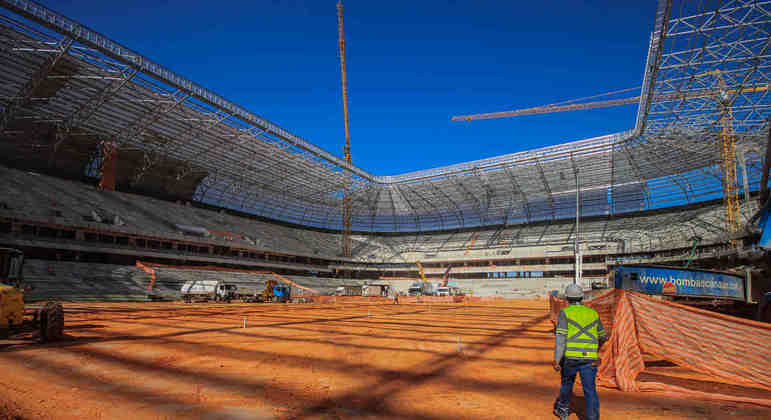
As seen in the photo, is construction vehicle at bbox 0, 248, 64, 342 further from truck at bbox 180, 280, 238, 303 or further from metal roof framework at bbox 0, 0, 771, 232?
truck at bbox 180, 280, 238, 303

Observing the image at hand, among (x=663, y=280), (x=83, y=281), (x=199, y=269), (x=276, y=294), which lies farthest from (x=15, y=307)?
(x=199, y=269)

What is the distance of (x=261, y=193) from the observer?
69.6 meters

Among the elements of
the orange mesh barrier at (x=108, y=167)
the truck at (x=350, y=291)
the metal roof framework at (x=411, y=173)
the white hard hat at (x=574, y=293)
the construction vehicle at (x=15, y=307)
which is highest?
the metal roof framework at (x=411, y=173)

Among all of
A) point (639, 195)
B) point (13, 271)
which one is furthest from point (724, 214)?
point (13, 271)

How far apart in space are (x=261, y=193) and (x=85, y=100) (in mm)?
32596

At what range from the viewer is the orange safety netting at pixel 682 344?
724 cm

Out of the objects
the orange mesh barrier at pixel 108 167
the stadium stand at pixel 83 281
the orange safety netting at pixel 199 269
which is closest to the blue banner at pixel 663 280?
the stadium stand at pixel 83 281

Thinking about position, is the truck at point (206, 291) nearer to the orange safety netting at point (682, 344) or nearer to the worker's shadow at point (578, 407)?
the orange safety netting at point (682, 344)

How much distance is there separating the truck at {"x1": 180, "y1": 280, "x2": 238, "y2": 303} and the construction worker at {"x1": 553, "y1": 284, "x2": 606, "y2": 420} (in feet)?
118

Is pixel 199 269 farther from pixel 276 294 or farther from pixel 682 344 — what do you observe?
pixel 682 344

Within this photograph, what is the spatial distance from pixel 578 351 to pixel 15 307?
14474mm

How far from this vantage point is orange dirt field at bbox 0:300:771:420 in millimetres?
5953


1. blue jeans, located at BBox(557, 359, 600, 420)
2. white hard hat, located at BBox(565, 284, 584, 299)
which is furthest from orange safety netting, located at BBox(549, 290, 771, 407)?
white hard hat, located at BBox(565, 284, 584, 299)

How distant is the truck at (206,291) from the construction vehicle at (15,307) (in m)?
23.8
